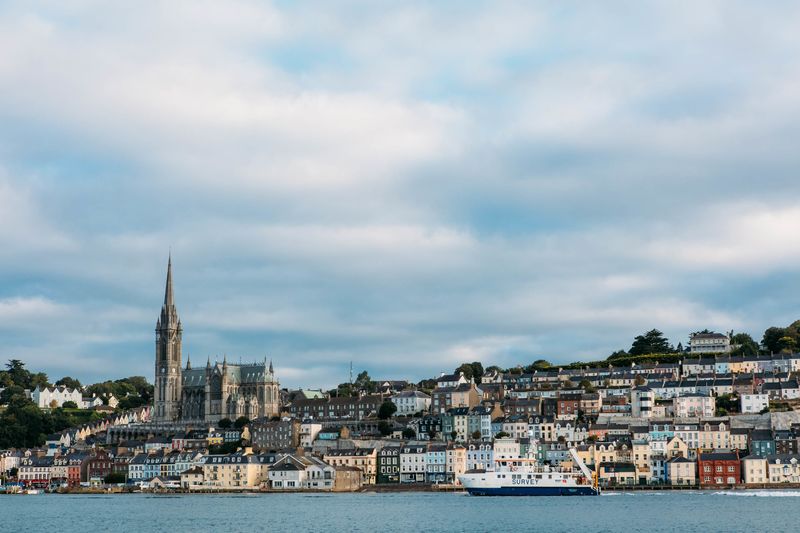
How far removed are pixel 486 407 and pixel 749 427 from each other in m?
25.4

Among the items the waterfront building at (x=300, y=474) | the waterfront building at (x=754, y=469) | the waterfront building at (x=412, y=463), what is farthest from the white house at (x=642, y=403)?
the waterfront building at (x=300, y=474)

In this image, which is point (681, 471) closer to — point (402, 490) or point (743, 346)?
point (402, 490)

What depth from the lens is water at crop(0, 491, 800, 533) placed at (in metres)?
65.5

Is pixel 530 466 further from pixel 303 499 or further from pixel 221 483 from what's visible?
pixel 221 483

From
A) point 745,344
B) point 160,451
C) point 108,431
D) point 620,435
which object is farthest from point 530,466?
point 108,431

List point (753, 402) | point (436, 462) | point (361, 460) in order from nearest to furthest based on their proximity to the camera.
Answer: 1. point (436, 462)
2. point (361, 460)
3. point (753, 402)

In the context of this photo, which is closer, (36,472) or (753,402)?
(753,402)

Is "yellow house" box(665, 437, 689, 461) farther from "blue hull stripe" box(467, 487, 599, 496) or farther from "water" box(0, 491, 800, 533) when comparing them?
"blue hull stripe" box(467, 487, 599, 496)

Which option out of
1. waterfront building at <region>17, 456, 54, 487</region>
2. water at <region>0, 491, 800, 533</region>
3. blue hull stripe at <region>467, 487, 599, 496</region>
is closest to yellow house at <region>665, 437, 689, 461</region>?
water at <region>0, 491, 800, 533</region>

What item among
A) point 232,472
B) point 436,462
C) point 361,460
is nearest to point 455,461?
point 436,462

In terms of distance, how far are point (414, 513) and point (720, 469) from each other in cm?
3399

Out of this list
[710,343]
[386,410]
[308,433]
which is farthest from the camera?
[710,343]

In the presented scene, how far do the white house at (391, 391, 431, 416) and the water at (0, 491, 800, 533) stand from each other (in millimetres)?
35682

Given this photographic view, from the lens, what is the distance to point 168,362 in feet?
533
